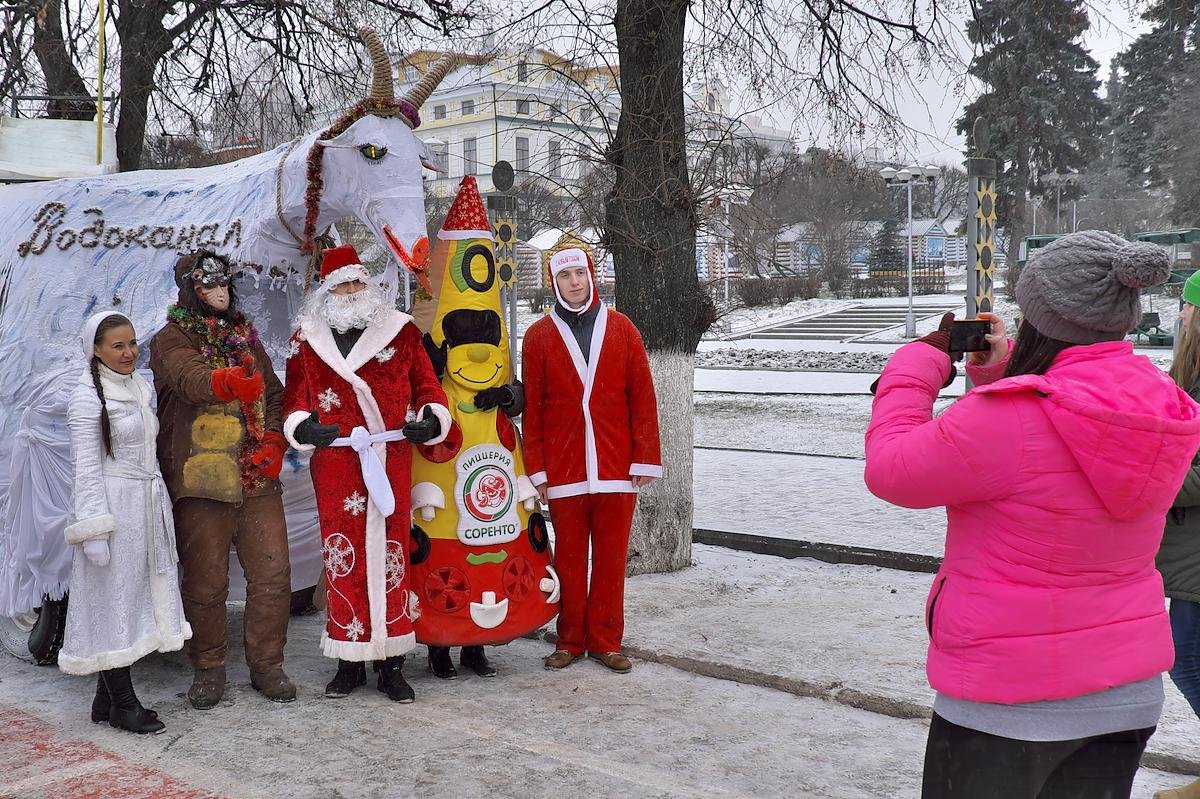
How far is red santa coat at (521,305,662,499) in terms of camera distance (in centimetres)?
472

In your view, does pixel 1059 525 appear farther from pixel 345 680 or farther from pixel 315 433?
pixel 345 680

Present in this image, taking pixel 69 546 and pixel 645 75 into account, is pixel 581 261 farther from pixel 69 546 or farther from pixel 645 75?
pixel 69 546

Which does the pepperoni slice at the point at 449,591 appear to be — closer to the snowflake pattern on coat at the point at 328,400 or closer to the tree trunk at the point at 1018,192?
the snowflake pattern on coat at the point at 328,400

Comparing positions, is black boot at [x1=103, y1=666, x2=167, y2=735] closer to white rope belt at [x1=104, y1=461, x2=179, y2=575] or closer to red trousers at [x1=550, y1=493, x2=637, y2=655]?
white rope belt at [x1=104, y1=461, x2=179, y2=575]

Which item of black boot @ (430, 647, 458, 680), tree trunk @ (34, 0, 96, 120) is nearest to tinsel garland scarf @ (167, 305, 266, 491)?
black boot @ (430, 647, 458, 680)

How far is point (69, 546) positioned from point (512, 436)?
184 cm

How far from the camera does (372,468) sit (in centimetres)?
430

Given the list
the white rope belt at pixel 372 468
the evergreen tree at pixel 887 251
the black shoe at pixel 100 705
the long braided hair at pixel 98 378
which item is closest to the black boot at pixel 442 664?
the white rope belt at pixel 372 468

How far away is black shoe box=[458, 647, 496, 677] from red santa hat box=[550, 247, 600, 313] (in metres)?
1.54

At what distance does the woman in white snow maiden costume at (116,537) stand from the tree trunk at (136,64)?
6170mm

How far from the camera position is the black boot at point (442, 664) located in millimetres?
4723

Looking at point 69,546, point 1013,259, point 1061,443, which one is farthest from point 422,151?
point 1013,259

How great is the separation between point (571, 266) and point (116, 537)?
2101 millimetres

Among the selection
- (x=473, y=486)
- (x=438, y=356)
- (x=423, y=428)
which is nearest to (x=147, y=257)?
(x=438, y=356)
